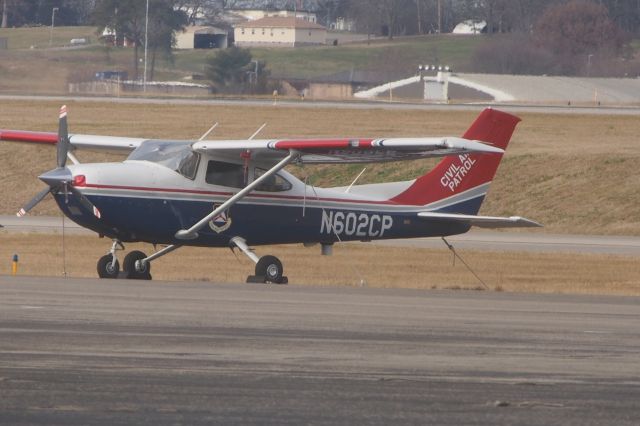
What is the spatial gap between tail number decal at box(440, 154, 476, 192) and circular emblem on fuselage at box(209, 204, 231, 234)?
3.67 m

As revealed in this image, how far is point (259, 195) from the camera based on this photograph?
1975 cm

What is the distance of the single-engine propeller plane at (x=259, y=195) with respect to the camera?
18406 millimetres

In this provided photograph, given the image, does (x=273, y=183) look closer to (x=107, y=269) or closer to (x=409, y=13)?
(x=107, y=269)

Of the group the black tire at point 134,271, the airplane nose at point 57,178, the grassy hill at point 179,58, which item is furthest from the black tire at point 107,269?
the grassy hill at point 179,58

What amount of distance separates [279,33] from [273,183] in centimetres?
13118

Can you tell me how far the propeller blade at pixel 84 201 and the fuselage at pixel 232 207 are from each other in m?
0.05

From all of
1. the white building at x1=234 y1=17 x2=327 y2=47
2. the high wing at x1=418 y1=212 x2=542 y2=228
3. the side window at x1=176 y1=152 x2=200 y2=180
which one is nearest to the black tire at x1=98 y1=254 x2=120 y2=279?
the side window at x1=176 y1=152 x2=200 y2=180

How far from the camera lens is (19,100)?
6731cm

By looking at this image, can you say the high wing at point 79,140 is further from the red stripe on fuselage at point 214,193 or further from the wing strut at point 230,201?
the wing strut at point 230,201

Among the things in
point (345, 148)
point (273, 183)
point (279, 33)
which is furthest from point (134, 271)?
point (279, 33)

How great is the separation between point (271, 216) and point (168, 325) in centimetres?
740

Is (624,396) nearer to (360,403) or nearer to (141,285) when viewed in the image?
(360,403)

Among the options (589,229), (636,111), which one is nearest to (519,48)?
(636,111)

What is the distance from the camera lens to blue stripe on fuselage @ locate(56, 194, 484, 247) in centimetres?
1853
